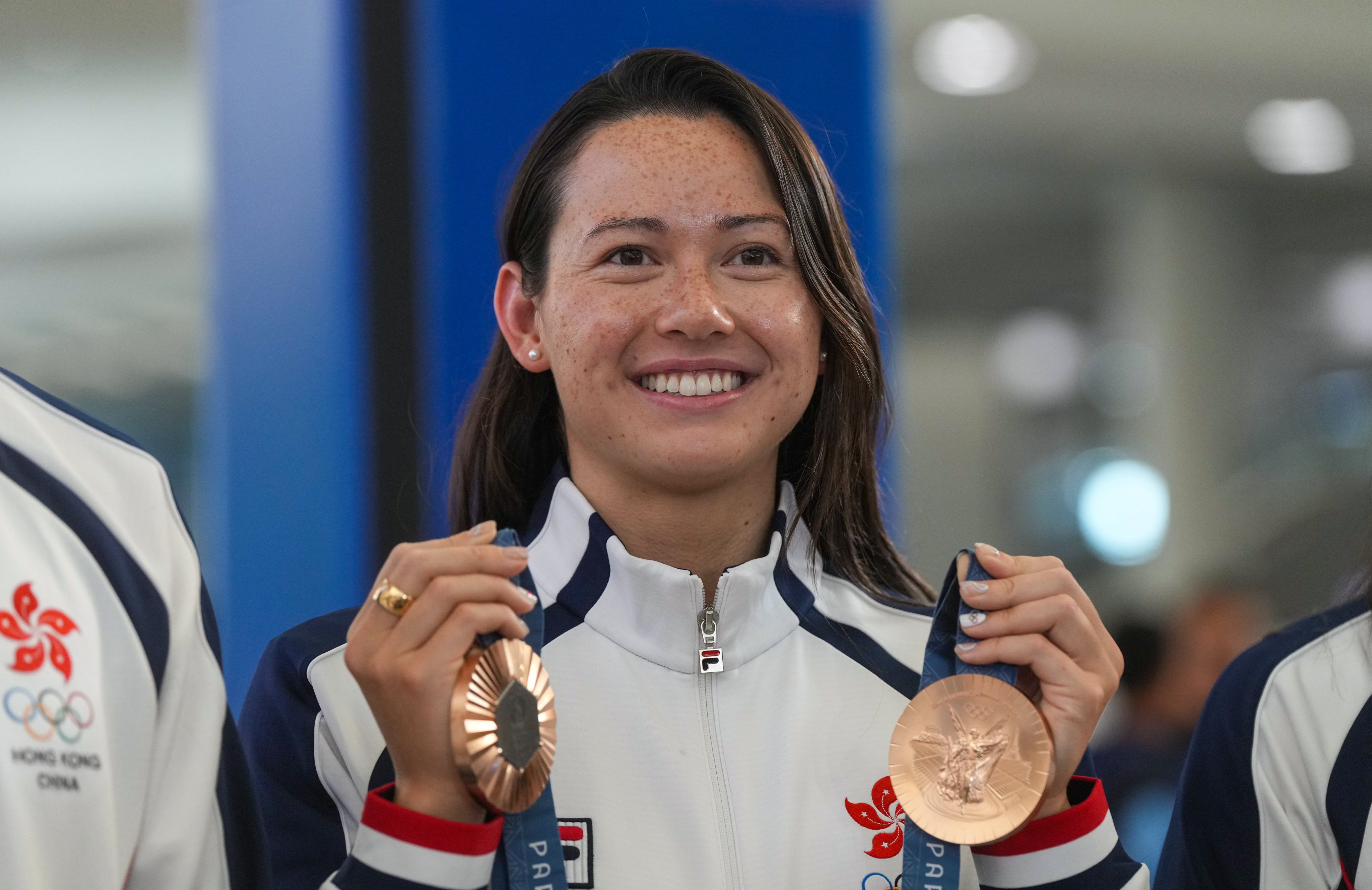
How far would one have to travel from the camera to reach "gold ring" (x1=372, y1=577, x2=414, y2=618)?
1156 millimetres

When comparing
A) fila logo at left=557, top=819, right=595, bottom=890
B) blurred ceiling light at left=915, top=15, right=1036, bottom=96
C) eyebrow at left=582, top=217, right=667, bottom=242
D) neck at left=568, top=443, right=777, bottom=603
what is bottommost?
fila logo at left=557, top=819, right=595, bottom=890

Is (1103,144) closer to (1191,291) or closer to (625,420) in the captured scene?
(1191,291)

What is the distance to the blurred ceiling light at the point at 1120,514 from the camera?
11266mm

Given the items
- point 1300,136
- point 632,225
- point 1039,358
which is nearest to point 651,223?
point 632,225

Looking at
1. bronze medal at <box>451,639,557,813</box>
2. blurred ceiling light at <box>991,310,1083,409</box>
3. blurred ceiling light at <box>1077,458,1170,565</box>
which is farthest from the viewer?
blurred ceiling light at <box>991,310,1083,409</box>

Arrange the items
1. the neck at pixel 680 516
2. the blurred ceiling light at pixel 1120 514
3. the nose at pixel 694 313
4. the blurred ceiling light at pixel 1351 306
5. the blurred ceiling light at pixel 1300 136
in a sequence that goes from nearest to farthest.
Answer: the nose at pixel 694 313 < the neck at pixel 680 516 < the blurred ceiling light at pixel 1300 136 < the blurred ceiling light at pixel 1351 306 < the blurred ceiling light at pixel 1120 514

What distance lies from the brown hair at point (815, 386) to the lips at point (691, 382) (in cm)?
15

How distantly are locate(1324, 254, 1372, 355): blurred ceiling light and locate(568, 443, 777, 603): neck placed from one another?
992 cm

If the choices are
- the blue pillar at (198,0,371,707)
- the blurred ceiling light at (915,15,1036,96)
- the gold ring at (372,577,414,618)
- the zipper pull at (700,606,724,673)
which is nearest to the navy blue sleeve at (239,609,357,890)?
the gold ring at (372,577,414,618)

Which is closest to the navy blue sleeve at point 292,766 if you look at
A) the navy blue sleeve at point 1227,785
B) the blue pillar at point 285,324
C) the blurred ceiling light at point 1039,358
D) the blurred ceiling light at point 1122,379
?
the blue pillar at point 285,324

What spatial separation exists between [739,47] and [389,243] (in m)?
0.66

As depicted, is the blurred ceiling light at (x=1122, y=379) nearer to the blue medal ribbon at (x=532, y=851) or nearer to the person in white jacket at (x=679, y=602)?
the person in white jacket at (x=679, y=602)

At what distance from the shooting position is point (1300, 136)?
26.9 feet

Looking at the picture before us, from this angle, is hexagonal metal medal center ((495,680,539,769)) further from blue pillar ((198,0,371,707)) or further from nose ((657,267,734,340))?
blue pillar ((198,0,371,707))
